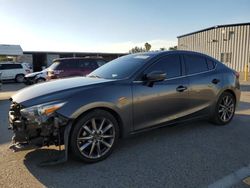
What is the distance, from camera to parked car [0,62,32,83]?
24.0m

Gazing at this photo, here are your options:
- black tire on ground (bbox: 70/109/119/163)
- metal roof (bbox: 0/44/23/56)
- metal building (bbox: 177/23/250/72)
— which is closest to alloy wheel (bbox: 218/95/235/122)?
black tire on ground (bbox: 70/109/119/163)

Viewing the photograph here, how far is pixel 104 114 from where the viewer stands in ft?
14.1

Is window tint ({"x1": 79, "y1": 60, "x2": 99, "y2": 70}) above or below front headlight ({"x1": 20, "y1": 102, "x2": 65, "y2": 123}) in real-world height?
above

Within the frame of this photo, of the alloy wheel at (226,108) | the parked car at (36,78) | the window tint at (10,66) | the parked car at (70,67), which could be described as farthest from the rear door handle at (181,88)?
the window tint at (10,66)

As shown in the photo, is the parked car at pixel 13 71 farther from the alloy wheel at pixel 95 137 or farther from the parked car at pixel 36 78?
the alloy wheel at pixel 95 137

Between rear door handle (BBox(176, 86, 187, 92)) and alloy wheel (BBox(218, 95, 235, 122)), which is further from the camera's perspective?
alloy wheel (BBox(218, 95, 235, 122))

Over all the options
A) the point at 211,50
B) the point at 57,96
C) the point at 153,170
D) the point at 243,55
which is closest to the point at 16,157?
the point at 57,96

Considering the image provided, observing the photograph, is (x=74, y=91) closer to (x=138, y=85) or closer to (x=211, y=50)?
(x=138, y=85)

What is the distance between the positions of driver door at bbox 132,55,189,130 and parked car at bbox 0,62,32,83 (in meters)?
21.5

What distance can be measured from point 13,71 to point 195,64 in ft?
70.7

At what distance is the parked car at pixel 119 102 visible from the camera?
3977mm

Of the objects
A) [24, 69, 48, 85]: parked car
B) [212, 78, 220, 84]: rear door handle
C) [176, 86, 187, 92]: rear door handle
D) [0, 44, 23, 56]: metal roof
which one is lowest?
[24, 69, 48, 85]: parked car

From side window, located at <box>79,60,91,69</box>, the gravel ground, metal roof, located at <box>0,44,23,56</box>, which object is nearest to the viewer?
the gravel ground

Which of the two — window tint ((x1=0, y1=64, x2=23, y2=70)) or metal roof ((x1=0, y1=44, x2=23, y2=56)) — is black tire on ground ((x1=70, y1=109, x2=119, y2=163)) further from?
metal roof ((x1=0, y1=44, x2=23, y2=56))
